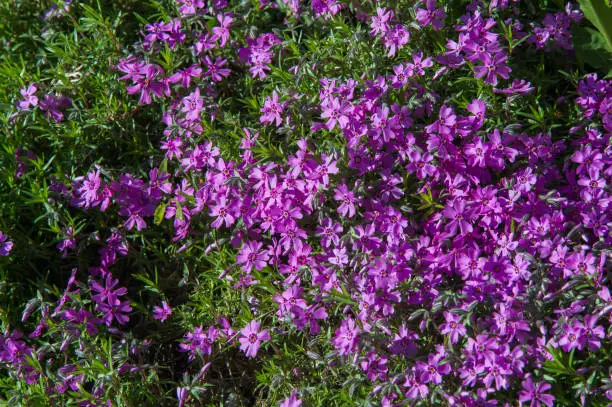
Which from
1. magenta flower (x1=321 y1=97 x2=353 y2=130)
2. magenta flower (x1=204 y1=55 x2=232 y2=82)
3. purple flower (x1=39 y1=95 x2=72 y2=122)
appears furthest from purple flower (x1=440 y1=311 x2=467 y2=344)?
purple flower (x1=39 y1=95 x2=72 y2=122)

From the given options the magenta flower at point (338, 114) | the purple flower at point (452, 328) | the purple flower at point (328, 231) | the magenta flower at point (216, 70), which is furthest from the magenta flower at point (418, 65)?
the purple flower at point (452, 328)

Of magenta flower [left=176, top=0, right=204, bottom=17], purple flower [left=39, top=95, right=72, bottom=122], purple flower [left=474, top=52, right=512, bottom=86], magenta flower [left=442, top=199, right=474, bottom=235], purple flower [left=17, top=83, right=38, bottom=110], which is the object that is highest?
magenta flower [left=176, top=0, right=204, bottom=17]

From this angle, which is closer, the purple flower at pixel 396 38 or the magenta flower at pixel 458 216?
the magenta flower at pixel 458 216

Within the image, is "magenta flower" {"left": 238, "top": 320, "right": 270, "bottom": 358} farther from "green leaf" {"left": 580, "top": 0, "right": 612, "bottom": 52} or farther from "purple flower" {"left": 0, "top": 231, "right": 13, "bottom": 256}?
"green leaf" {"left": 580, "top": 0, "right": 612, "bottom": 52}

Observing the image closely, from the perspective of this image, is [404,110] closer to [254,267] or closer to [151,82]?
[254,267]

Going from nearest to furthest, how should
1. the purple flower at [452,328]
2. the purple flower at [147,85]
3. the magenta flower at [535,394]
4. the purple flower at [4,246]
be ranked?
the magenta flower at [535,394] < the purple flower at [452,328] < the purple flower at [4,246] < the purple flower at [147,85]

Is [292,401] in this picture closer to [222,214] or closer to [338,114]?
[222,214]

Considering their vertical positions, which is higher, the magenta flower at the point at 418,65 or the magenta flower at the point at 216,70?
the magenta flower at the point at 418,65

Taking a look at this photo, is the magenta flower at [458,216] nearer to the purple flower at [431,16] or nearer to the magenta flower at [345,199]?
the magenta flower at [345,199]
